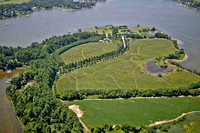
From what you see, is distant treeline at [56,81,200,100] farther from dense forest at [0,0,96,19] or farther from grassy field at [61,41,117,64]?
dense forest at [0,0,96,19]

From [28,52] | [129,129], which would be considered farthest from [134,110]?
[28,52]

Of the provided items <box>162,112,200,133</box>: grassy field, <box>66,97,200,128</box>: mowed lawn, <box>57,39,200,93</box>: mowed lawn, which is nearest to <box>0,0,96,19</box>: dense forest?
<box>57,39,200,93</box>: mowed lawn

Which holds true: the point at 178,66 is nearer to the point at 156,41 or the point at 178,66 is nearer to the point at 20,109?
the point at 156,41

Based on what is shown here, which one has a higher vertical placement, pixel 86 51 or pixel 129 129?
pixel 86 51

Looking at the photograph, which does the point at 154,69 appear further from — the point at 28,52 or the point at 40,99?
the point at 28,52

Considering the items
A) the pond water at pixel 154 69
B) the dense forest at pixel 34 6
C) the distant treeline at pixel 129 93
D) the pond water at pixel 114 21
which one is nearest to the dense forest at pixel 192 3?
the pond water at pixel 114 21
